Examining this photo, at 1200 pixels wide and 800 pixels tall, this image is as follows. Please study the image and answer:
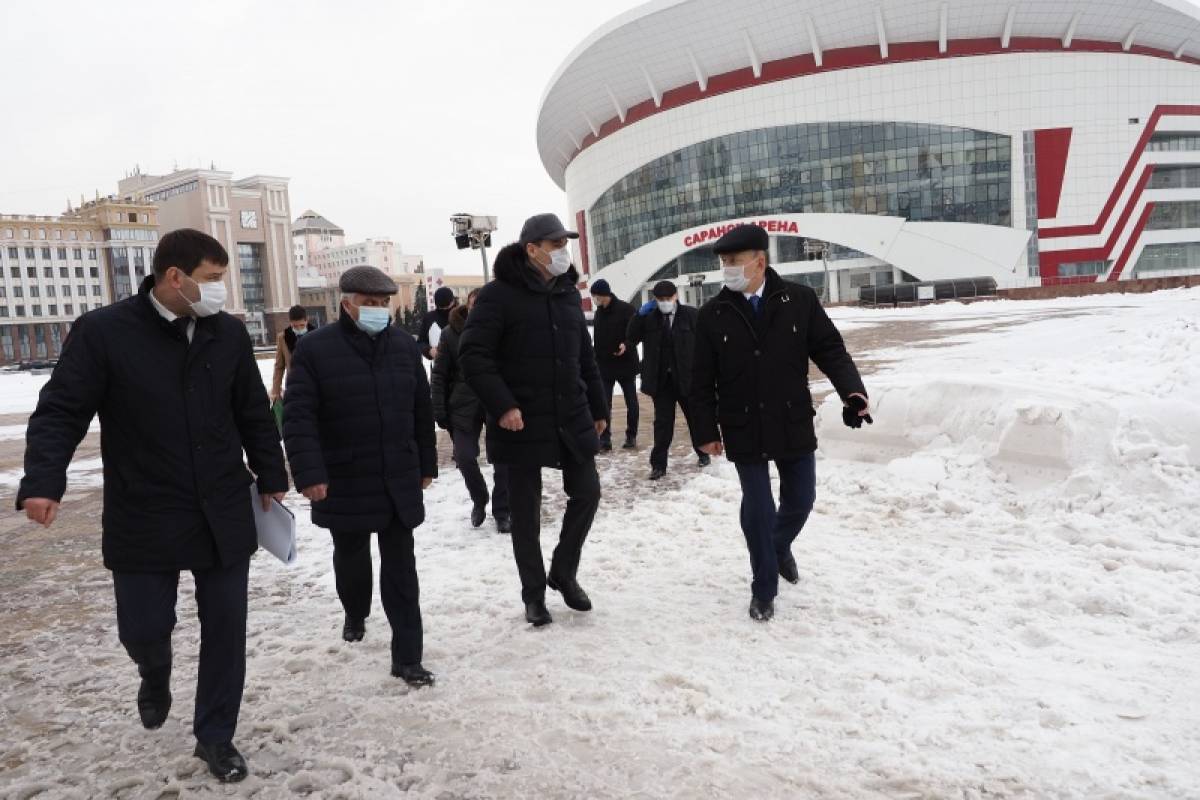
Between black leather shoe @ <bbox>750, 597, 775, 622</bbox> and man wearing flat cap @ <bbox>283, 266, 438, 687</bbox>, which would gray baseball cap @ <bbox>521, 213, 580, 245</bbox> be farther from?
black leather shoe @ <bbox>750, 597, 775, 622</bbox>

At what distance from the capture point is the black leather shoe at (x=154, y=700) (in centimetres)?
299

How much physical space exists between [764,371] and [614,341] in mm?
4927

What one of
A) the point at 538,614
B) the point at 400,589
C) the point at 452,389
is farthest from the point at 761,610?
the point at 452,389

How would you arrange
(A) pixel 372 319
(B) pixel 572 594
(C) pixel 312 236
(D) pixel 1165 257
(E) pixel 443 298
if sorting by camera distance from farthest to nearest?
(C) pixel 312 236
(D) pixel 1165 257
(E) pixel 443 298
(B) pixel 572 594
(A) pixel 372 319

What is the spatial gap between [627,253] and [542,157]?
20550mm

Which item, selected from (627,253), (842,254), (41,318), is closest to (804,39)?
(842,254)

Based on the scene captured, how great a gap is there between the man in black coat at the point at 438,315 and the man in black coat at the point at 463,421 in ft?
3.17

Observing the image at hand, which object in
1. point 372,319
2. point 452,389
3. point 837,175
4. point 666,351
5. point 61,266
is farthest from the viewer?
point 61,266

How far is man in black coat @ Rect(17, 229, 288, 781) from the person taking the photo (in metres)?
2.67

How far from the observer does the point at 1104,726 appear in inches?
111

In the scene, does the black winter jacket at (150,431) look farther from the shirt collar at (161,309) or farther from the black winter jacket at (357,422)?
the black winter jacket at (357,422)

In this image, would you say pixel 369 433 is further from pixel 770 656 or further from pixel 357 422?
pixel 770 656

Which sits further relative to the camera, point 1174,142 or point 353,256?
point 353,256

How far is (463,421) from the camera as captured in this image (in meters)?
6.28
